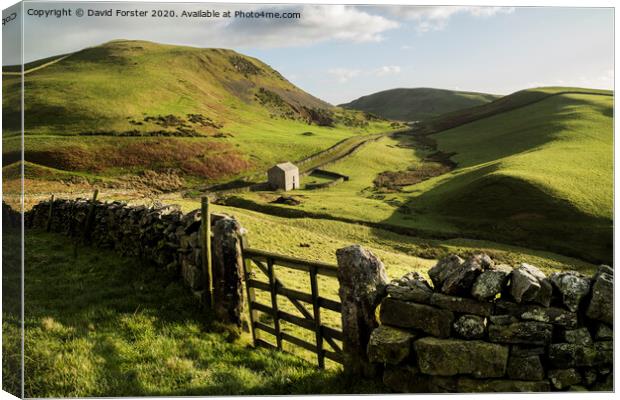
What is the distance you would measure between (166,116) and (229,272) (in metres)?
78.1

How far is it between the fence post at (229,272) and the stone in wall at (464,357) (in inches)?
185

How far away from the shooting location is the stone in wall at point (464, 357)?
8.09 m

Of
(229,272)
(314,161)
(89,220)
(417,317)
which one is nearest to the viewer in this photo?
(417,317)

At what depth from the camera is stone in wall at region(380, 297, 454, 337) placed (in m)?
8.27

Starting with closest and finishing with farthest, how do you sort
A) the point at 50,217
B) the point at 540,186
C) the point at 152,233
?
the point at 152,233
the point at 50,217
the point at 540,186

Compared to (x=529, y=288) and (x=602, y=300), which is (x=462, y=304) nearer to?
(x=529, y=288)

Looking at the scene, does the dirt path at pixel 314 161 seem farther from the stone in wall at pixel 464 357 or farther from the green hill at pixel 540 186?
the stone in wall at pixel 464 357

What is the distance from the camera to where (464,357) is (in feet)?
26.8

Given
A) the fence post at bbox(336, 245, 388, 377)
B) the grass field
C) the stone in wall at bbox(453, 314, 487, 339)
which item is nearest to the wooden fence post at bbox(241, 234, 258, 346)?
the grass field

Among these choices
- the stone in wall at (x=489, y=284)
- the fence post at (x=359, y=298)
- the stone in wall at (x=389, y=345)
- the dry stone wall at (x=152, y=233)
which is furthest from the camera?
the dry stone wall at (x=152, y=233)

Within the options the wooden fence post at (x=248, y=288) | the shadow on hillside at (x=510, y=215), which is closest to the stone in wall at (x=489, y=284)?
the wooden fence post at (x=248, y=288)

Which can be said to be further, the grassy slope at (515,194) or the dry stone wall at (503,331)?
the grassy slope at (515,194)

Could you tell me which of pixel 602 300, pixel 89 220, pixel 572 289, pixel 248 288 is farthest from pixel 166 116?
pixel 602 300

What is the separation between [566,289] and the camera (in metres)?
7.86
